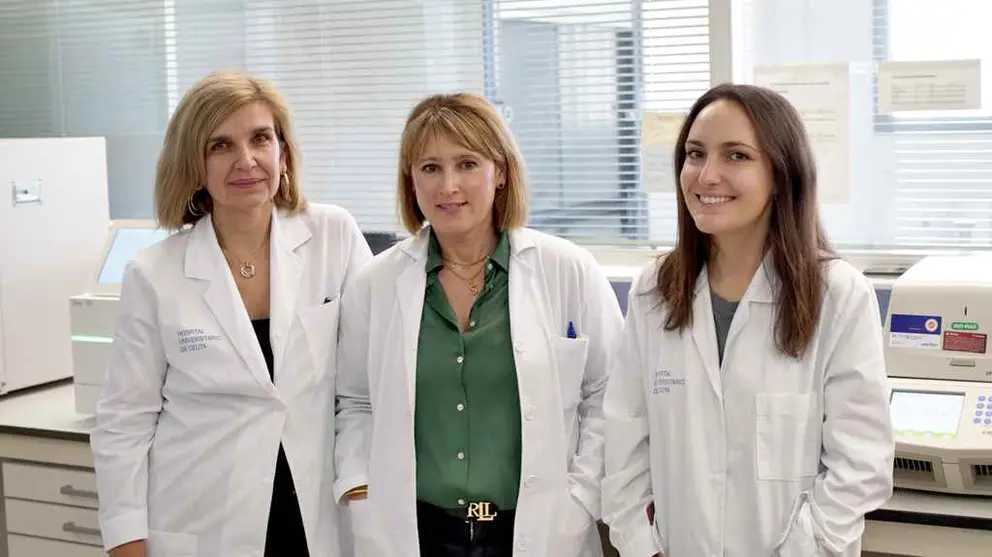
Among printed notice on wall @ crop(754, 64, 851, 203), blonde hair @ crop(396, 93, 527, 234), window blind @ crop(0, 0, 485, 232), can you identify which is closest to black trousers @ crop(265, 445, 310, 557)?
blonde hair @ crop(396, 93, 527, 234)

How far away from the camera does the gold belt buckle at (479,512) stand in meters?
2.01

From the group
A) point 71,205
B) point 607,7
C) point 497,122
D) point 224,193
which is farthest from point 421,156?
point 71,205

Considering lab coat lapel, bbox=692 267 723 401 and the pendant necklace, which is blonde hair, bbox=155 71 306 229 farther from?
lab coat lapel, bbox=692 267 723 401

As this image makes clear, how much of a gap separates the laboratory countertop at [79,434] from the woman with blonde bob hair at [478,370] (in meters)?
0.57

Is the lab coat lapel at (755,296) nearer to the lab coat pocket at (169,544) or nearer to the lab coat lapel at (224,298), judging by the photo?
the lab coat lapel at (224,298)

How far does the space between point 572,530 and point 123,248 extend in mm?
1569

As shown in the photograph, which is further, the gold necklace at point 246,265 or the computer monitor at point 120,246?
the computer monitor at point 120,246

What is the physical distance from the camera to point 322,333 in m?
2.21

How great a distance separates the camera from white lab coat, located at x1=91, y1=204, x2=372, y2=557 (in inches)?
84.4

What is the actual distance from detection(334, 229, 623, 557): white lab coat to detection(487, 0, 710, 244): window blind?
1.11 meters

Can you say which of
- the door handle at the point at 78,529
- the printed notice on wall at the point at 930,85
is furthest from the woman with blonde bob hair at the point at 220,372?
the printed notice on wall at the point at 930,85

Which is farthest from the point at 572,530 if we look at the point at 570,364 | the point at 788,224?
the point at 788,224

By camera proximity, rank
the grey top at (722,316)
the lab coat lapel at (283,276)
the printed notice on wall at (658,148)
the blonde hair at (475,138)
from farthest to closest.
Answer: the printed notice on wall at (658,148), the lab coat lapel at (283,276), the blonde hair at (475,138), the grey top at (722,316)

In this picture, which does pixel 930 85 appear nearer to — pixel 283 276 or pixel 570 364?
pixel 570 364
